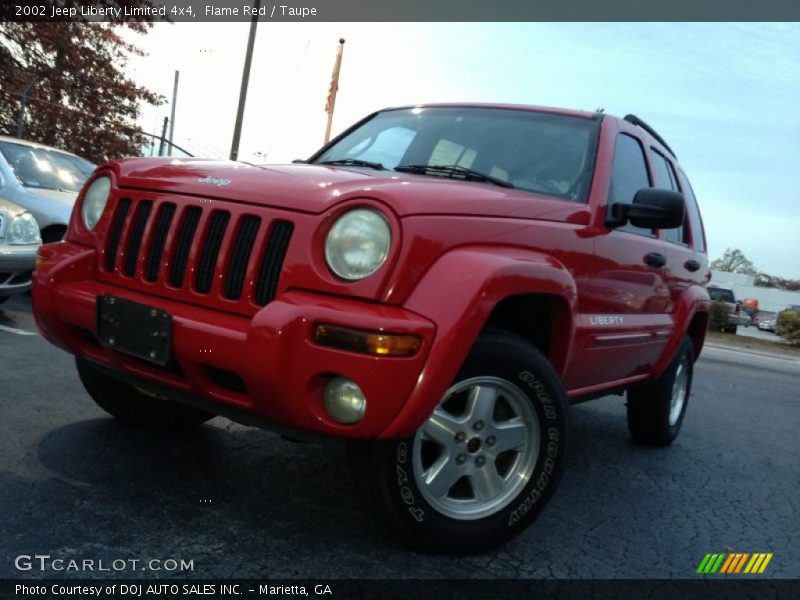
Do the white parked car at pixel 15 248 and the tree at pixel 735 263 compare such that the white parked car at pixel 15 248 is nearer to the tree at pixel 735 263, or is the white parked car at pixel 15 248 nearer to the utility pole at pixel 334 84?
the utility pole at pixel 334 84

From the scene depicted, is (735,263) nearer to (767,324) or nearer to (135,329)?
(767,324)

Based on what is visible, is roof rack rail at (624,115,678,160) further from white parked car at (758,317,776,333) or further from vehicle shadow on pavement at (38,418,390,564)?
white parked car at (758,317,776,333)

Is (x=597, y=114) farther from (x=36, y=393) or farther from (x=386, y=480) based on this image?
(x=36, y=393)

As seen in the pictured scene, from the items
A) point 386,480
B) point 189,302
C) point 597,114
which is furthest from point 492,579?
point 597,114

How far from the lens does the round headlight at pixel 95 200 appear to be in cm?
324

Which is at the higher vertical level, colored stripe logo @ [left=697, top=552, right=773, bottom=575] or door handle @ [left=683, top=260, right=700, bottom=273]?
door handle @ [left=683, top=260, right=700, bottom=273]

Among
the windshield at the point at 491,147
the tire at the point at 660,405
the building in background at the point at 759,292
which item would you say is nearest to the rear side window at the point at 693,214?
the tire at the point at 660,405

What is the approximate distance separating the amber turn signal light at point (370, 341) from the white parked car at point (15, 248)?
4.92m

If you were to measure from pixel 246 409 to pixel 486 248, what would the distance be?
0.95 metres

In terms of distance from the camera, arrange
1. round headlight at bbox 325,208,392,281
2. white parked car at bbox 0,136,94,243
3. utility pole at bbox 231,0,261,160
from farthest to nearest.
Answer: utility pole at bbox 231,0,261,160
white parked car at bbox 0,136,94,243
round headlight at bbox 325,208,392,281

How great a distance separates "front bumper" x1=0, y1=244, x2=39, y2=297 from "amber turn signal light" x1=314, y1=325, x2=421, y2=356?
492 centimetres

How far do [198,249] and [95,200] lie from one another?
2.51ft

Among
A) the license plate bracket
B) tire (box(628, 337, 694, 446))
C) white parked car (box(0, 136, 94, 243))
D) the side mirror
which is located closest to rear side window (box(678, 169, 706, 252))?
tire (box(628, 337, 694, 446))

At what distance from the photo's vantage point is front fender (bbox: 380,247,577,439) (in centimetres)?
242
